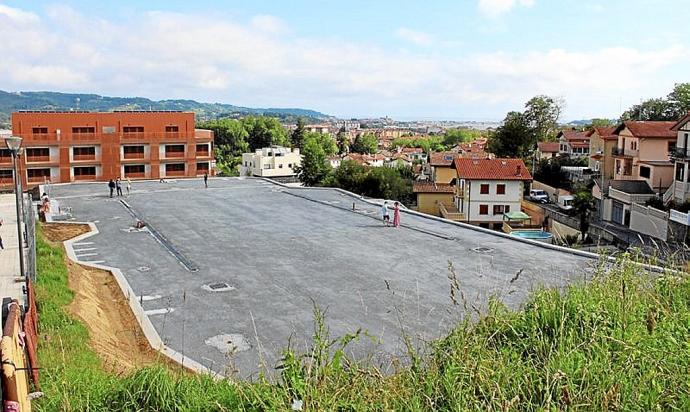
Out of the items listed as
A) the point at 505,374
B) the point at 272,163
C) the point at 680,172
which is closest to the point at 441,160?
the point at 680,172

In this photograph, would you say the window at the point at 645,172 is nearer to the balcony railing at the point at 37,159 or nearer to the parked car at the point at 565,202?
the parked car at the point at 565,202

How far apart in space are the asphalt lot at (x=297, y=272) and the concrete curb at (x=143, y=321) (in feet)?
0.49

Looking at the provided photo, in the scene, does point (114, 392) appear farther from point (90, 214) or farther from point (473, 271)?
point (90, 214)

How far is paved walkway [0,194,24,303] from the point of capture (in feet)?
33.3

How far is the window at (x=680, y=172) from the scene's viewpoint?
94.7 ft

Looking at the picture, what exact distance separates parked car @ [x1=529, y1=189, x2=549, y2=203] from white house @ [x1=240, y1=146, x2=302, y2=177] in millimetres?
33807

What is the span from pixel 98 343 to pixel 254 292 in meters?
3.53

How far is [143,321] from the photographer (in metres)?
9.73

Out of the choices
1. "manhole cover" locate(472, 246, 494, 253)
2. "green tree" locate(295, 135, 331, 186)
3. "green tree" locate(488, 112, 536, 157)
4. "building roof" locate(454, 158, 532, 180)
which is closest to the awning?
"building roof" locate(454, 158, 532, 180)

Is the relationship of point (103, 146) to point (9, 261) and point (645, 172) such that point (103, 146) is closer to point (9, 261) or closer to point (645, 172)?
point (9, 261)

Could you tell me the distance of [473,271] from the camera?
12.6 meters

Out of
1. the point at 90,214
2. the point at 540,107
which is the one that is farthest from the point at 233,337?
the point at 540,107

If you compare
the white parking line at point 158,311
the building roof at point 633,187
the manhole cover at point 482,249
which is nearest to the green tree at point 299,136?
the building roof at point 633,187

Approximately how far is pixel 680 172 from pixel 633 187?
11.5 ft
